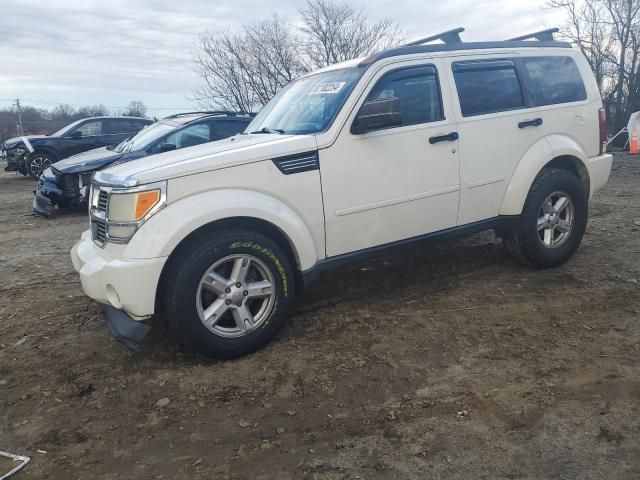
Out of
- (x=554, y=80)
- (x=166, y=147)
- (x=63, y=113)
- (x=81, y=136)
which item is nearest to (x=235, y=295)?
(x=554, y=80)

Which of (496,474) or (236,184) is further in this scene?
(236,184)

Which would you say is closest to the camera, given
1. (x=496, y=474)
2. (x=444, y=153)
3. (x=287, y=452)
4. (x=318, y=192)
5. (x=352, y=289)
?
(x=496, y=474)

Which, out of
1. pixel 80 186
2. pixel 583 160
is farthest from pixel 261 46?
pixel 583 160

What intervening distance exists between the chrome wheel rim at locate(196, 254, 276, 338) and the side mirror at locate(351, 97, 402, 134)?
1.26 m

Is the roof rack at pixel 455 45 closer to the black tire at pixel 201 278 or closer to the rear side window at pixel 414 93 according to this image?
the rear side window at pixel 414 93

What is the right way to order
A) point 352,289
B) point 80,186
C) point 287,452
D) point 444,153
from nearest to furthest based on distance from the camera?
point 287,452, point 444,153, point 352,289, point 80,186

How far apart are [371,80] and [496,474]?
2.82 metres

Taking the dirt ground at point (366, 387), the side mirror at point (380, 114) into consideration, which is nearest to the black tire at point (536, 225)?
the dirt ground at point (366, 387)

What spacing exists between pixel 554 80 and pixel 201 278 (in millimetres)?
3759

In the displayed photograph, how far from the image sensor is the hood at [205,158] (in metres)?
3.32

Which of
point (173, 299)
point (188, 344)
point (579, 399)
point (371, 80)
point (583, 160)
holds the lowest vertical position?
point (579, 399)

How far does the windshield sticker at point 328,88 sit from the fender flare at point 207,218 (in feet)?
3.53

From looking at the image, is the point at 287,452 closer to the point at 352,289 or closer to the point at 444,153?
the point at 352,289

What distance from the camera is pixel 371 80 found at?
3.98 meters
